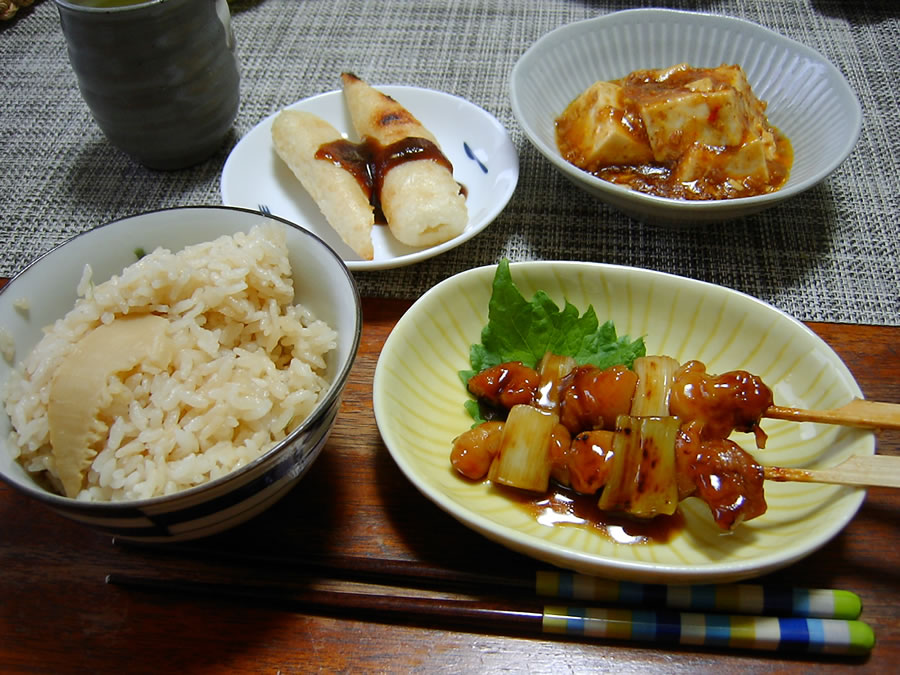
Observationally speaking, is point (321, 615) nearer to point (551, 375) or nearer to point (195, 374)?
point (195, 374)

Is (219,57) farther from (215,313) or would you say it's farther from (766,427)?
(766,427)

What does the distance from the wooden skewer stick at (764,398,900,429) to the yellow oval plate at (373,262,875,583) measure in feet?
0.12

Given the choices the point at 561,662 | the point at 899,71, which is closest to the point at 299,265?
the point at 561,662

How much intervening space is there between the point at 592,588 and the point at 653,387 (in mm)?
465

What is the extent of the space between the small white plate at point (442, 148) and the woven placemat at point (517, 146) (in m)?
A: 0.12

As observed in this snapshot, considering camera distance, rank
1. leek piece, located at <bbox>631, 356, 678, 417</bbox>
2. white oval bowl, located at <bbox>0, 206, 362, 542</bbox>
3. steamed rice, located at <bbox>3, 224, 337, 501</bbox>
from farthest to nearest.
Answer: leek piece, located at <bbox>631, 356, 678, 417</bbox>
steamed rice, located at <bbox>3, 224, 337, 501</bbox>
white oval bowl, located at <bbox>0, 206, 362, 542</bbox>

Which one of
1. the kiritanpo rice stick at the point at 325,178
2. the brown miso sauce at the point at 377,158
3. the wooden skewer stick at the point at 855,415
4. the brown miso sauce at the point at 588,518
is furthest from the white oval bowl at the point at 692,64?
the brown miso sauce at the point at 588,518

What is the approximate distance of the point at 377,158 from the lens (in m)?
2.27

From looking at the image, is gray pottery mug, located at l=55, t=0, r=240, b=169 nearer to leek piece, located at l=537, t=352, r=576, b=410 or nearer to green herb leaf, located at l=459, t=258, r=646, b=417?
green herb leaf, located at l=459, t=258, r=646, b=417

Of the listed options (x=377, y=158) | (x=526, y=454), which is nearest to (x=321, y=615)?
(x=526, y=454)

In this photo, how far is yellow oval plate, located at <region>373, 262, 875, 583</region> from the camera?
1258 millimetres

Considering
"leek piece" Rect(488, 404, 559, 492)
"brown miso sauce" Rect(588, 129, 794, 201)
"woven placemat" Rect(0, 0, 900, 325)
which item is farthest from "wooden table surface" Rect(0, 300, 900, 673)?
"brown miso sauce" Rect(588, 129, 794, 201)

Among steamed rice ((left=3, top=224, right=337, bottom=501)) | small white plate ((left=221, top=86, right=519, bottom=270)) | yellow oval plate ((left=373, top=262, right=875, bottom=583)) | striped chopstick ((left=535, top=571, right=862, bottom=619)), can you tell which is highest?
steamed rice ((left=3, top=224, right=337, bottom=501))

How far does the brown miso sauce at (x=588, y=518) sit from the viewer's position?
139cm
